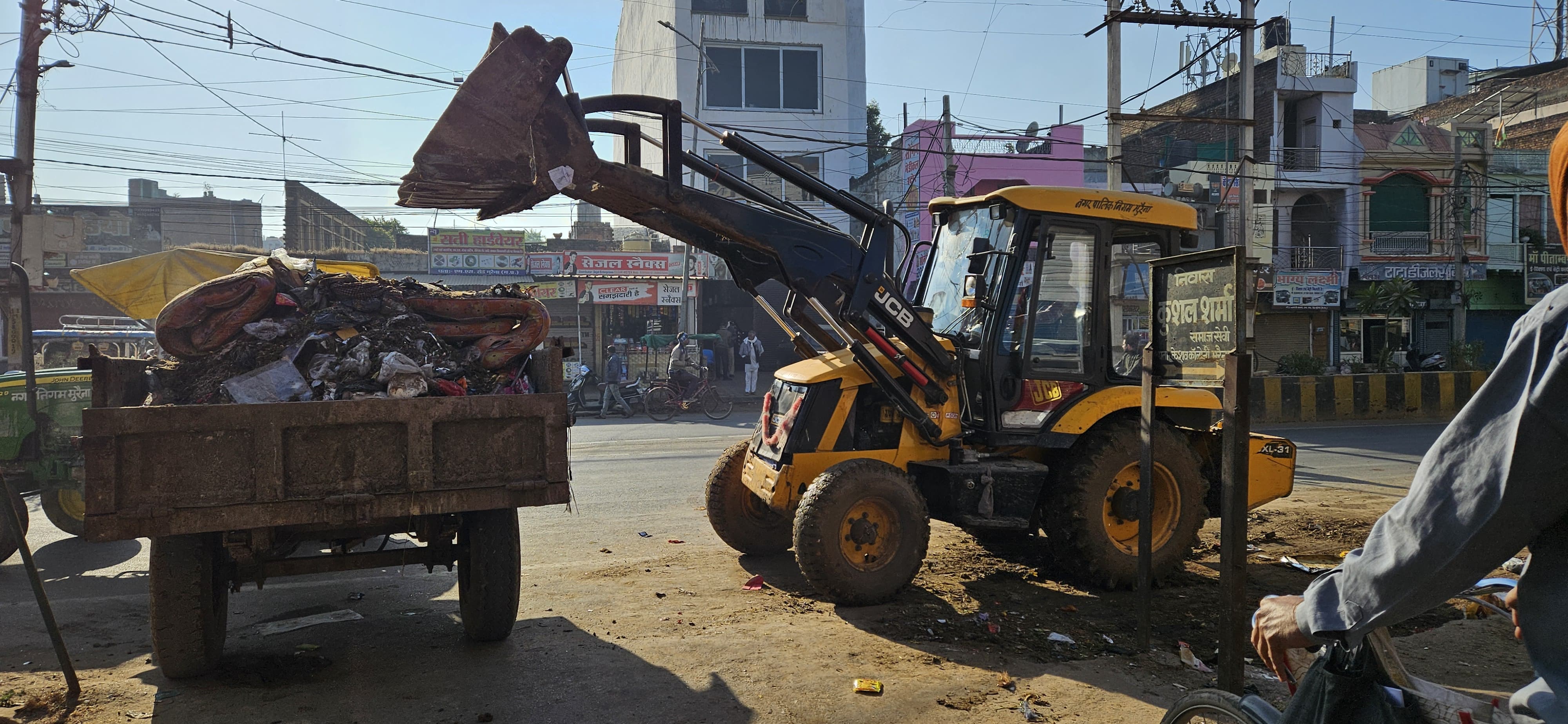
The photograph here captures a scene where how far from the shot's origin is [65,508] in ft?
24.7

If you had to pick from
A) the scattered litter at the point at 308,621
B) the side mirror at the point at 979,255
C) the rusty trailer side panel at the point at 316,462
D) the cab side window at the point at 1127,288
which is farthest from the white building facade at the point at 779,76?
the rusty trailer side panel at the point at 316,462

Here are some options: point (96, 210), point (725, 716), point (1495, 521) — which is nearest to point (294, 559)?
point (725, 716)

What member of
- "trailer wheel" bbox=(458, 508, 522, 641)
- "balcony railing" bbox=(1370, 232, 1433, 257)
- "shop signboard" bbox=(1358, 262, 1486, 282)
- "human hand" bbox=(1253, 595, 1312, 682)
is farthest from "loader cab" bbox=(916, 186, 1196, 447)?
"balcony railing" bbox=(1370, 232, 1433, 257)

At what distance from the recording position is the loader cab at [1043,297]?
19.9ft

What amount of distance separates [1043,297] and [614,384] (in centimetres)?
1481

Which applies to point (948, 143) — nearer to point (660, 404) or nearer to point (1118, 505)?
point (660, 404)

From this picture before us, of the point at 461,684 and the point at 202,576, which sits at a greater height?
the point at 202,576

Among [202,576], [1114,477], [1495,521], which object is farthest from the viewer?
[1114,477]

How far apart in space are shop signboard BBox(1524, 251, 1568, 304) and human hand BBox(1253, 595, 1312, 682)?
125ft

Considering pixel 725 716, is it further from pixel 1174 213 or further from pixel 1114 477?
pixel 1174 213

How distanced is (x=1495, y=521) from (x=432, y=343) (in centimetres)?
482

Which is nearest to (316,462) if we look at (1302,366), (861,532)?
(861,532)

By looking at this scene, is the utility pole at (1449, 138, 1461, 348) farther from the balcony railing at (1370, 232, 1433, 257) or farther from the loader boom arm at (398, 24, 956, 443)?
the loader boom arm at (398, 24, 956, 443)

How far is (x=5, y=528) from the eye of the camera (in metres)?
6.67
